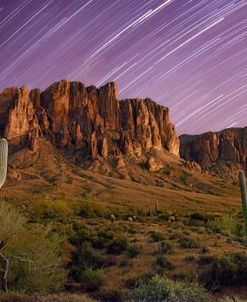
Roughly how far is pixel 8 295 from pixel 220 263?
8076 millimetres

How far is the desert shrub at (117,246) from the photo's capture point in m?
23.5

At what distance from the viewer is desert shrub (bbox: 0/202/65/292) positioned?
1474cm

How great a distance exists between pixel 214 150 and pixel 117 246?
565ft

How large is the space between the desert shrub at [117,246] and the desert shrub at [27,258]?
258 inches

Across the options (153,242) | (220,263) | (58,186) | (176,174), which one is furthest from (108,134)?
(220,263)

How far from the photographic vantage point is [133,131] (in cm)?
15462

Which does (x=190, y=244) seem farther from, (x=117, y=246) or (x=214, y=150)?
(x=214, y=150)

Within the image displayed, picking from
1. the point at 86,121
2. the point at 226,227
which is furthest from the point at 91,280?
the point at 86,121

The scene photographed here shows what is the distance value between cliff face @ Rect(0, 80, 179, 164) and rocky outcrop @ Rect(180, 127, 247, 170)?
22665 millimetres

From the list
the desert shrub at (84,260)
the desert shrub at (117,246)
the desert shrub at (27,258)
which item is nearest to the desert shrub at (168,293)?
the desert shrub at (27,258)

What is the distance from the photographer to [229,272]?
1600cm

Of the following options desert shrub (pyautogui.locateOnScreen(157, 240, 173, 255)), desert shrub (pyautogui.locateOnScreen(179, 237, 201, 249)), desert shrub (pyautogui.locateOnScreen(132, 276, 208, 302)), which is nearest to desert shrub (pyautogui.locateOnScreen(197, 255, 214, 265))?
desert shrub (pyautogui.locateOnScreen(157, 240, 173, 255))

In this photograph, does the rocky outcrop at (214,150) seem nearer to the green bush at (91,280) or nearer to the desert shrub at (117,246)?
the desert shrub at (117,246)

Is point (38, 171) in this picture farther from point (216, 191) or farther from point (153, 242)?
point (153, 242)
